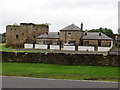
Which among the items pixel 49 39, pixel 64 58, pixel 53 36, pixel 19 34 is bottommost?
pixel 64 58

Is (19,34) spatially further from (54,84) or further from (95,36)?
(54,84)

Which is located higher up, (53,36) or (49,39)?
(53,36)

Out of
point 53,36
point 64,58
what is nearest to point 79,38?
point 53,36

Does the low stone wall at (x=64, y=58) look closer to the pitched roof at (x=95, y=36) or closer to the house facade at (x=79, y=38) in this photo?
the house facade at (x=79, y=38)

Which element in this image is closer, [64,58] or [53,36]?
[64,58]

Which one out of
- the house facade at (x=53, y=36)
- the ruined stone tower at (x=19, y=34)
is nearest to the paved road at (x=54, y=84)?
the house facade at (x=53, y=36)

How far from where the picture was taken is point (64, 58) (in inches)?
843

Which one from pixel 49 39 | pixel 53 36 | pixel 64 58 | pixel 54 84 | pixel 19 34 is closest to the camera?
pixel 54 84

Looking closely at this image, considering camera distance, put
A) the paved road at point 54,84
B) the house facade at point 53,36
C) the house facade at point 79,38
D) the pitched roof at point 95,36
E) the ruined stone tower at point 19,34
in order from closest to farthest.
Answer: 1. the paved road at point 54,84
2. the house facade at point 79,38
3. the pitched roof at point 95,36
4. the house facade at point 53,36
5. the ruined stone tower at point 19,34

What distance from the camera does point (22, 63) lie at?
2211 cm

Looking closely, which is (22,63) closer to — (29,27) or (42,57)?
(42,57)

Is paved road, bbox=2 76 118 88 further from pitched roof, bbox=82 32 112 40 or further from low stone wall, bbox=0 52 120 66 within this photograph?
pitched roof, bbox=82 32 112 40

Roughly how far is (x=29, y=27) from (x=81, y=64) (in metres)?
33.8

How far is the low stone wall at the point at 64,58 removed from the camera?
2034cm
